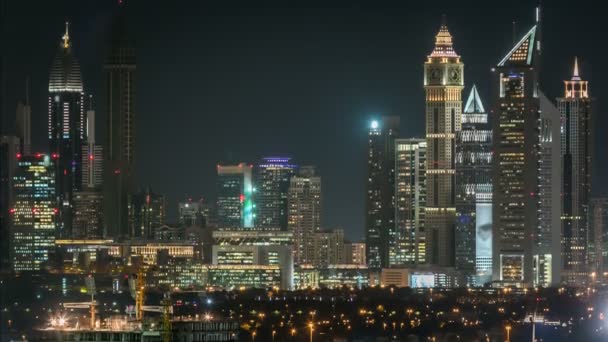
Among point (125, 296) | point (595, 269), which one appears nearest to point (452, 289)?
point (595, 269)

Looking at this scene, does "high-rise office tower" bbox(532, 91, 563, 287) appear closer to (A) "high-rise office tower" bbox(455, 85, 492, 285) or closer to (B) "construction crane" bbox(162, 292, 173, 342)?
(A) "high-rise office tower" bbox(455, 85, 492, 285)

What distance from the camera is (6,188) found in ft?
311

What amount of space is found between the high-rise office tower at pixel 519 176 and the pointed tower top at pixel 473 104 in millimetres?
6695

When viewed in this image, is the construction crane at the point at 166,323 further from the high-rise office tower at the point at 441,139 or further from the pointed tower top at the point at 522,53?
the high-rise office tower at the point at 441,139

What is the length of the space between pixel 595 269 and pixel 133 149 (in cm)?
2475

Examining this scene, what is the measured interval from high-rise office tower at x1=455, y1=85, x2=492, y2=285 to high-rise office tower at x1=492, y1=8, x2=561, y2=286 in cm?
190

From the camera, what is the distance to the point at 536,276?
404 feet

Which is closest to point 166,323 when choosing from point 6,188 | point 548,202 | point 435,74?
point 6,188

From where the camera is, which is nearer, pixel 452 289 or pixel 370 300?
pixel 370 300

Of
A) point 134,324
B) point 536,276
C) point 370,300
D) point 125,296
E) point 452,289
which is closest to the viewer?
point 134,324

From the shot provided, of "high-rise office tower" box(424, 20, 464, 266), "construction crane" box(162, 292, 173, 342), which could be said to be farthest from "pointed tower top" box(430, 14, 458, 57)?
"construction crane" box(162, 292, 173, 342)

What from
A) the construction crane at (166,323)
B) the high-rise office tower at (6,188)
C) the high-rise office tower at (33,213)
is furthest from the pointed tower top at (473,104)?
the construction crane at (166,323)

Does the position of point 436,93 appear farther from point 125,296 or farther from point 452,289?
point 125,296

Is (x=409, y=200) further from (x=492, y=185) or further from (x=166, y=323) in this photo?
(x=166, y=323)
